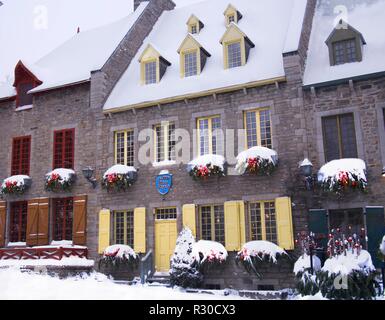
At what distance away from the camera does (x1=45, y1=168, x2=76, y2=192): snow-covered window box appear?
16.3m

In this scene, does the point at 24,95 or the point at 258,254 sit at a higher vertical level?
the point at 24,95

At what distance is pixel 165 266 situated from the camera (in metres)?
14.7

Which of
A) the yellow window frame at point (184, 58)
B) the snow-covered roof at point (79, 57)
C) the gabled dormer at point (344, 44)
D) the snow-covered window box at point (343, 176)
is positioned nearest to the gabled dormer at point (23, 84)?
the snow-covered roof at point (79, 57)

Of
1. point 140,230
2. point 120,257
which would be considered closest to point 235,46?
point 140,230

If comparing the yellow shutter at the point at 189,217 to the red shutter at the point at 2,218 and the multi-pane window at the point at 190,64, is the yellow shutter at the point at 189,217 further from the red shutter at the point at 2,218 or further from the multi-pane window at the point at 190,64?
the red shutter at the point at 2,218

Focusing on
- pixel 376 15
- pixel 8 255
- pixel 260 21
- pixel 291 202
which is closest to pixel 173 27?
pixel 260 21

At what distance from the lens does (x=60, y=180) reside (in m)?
16.3

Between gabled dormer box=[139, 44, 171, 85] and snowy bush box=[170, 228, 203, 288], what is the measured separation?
21.1 feet

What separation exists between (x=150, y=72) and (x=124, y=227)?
5801 mm

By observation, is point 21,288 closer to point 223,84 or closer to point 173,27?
point 223,84

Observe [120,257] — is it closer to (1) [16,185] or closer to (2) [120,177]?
(2) [120,177]

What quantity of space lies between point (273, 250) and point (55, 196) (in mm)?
8547

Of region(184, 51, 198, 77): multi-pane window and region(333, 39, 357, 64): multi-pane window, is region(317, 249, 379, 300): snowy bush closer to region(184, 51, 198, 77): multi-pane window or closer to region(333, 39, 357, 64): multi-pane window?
region(333, 39, 357, 64): multi-pane window

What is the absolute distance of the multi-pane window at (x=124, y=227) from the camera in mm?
15523
